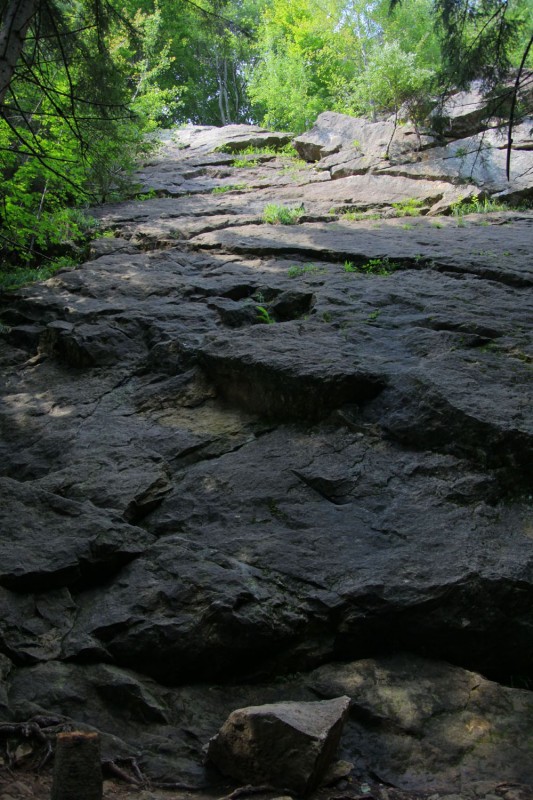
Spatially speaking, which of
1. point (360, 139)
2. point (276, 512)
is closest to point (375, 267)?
point (276, 512)

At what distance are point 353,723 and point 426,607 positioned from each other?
0.98 meters

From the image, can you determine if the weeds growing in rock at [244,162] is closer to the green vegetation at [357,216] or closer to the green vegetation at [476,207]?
the green vegetation at [357,216]

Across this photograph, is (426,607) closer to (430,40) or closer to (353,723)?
(353,723)

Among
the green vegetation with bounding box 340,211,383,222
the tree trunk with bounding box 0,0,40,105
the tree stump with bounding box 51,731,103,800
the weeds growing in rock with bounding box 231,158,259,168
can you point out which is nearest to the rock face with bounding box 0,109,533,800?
the tree stump with bounding box 51,731,103,800

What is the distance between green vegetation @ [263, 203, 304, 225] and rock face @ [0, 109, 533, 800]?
10.5ft

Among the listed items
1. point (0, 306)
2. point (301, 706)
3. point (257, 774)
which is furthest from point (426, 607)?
point (0, 306)

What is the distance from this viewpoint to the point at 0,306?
376 inches

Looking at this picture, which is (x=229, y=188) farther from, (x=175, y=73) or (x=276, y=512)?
(x=175, y=73)

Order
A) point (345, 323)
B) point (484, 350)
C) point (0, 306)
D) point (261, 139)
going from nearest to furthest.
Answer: point (484, 350) < point (345, 323) < point (0, 306) < point (261, 139)

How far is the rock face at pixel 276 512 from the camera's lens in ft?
14.4

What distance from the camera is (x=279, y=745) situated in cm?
373

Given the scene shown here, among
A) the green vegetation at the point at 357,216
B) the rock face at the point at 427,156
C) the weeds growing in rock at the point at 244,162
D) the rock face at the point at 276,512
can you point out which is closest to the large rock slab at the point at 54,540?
the rock face at the point at 276,512

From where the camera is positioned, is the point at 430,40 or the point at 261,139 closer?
the point at 261,139

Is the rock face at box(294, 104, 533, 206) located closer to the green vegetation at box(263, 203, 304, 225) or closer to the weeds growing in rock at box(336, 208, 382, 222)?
the weeds growing in rock at box(336, 208, 382, 222)
